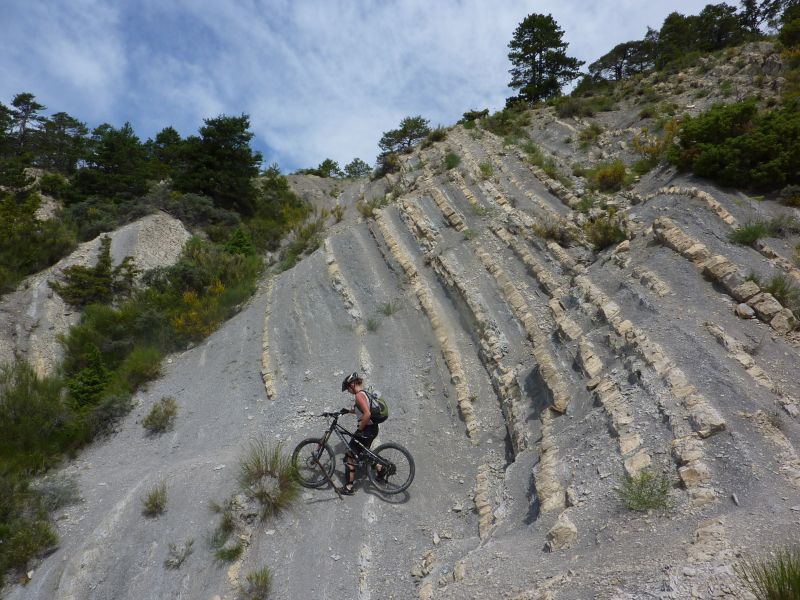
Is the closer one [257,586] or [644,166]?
[257,586]

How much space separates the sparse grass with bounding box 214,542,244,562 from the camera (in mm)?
6297

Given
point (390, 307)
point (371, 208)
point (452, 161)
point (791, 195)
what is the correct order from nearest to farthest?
point (791, 195), point (390, 307), point (371, 208), point (452, 161)

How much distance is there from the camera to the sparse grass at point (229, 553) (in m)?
6.30

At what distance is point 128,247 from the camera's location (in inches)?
658

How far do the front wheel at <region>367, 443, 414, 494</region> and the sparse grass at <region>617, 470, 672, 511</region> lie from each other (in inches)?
131

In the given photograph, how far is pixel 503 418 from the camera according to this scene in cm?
870

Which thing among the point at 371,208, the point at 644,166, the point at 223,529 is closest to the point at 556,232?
the point at 644,166

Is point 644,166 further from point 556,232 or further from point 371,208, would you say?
point 371,208

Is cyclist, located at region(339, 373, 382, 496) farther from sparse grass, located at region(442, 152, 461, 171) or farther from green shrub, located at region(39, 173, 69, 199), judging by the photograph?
green shrub, located at region(39, 173, 69, 199)

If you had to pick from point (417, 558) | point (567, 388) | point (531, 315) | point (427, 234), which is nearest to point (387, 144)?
point (427, 234)

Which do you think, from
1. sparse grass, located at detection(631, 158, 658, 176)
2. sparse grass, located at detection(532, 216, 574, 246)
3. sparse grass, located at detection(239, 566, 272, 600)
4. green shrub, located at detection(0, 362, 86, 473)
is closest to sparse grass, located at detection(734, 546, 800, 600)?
sparse grass, located at detection(239, 566, 272, 600)

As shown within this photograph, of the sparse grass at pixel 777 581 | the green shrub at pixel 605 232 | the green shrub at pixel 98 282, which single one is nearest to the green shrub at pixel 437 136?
the green shrub at pixel 605 232

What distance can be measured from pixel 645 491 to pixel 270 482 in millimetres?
5220

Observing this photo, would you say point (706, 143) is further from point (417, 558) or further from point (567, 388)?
point (417, 558)
